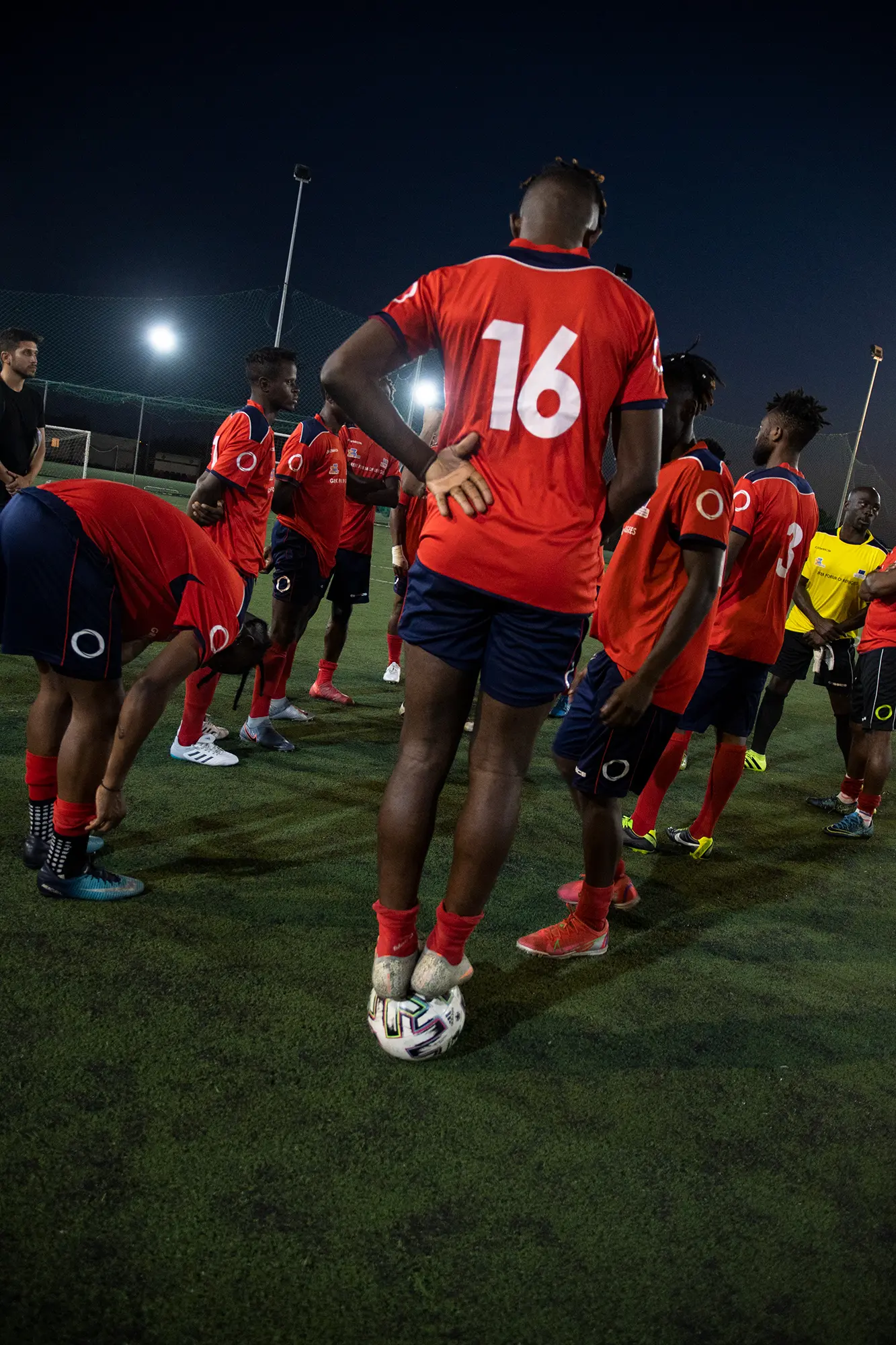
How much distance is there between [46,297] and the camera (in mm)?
27453

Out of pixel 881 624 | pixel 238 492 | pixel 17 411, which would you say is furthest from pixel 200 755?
pixel 17 411

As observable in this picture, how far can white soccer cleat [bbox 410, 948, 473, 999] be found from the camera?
2277 millimetres

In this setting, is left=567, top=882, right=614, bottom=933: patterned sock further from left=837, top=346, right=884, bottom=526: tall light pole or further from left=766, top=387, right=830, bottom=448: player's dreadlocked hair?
left=837, top=346, right=884, bottom=526: tall light pole

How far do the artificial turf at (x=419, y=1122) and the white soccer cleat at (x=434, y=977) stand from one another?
0.19 m

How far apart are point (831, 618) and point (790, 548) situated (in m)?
2.56

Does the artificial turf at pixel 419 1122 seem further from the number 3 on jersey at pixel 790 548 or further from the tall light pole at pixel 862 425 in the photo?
the tall light pole at pixel 862 425

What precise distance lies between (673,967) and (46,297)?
30.9m

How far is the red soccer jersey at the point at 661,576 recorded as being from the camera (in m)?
2.86

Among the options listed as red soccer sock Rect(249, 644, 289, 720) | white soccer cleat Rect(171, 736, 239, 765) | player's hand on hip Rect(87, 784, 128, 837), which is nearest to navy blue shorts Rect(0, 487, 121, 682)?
player's hand on hip Rect(87, 784, 128, 837)

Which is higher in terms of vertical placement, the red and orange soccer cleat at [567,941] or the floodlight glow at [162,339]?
the floodlight glow at [162,339]

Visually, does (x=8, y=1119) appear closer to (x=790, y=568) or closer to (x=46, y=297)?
(x=790, y=568)

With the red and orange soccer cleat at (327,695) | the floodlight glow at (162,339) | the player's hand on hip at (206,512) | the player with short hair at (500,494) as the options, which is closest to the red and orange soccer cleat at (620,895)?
the player with short hair at (500,494)

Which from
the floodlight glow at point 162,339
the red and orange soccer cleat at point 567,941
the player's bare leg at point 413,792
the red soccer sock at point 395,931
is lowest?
the red and orange soccer cleat at point 567,941

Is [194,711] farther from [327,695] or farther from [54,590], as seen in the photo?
[327,695]
